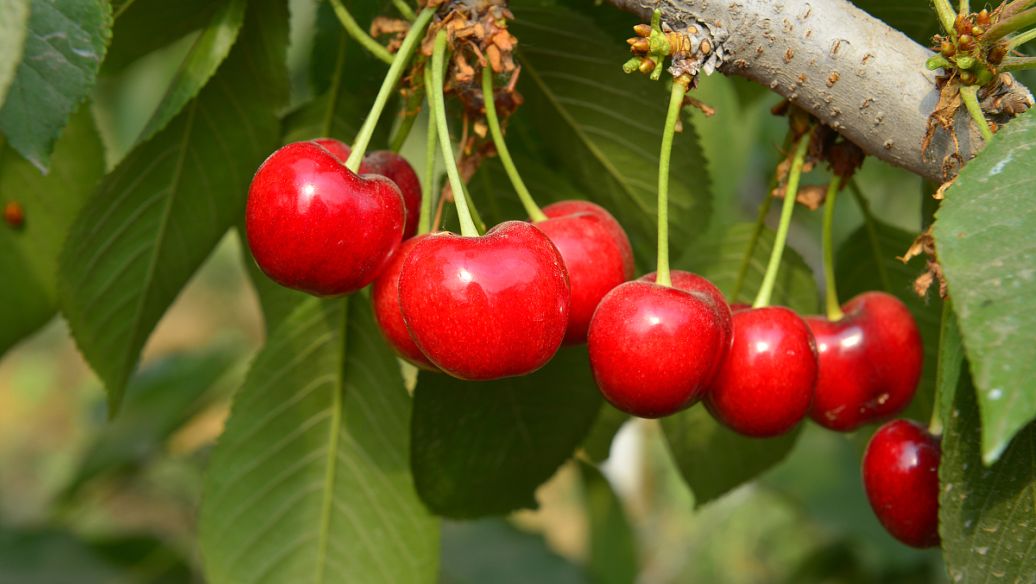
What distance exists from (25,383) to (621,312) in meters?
9.18

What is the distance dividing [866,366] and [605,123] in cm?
44

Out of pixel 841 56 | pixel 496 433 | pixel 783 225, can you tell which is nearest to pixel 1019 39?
pixel 841 56

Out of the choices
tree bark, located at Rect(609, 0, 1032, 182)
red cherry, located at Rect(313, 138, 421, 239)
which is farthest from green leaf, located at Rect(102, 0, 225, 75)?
tree bark, located at Rect(609, 0, 1032, 182)

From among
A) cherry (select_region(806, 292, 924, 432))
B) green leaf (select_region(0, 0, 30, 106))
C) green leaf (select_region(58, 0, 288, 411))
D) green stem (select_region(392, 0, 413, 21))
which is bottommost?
green leaf (select_region(58, 0, 288, 411))

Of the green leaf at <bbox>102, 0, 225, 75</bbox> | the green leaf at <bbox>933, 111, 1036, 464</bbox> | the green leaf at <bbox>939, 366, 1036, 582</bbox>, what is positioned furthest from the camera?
the green leaf at <bbox>102, 0, 225, 75</bbox>

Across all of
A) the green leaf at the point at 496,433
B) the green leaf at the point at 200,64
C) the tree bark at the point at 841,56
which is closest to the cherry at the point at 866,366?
the tree bark at the point at 841,56

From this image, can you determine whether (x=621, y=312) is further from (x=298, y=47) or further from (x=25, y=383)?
(x=25, y=383)

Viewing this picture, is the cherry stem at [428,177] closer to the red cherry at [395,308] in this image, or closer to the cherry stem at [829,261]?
the red cherry at [395,308]

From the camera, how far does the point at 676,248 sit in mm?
1392

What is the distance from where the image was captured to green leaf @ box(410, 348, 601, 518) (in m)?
1.33

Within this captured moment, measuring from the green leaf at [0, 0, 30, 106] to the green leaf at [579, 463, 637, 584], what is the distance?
5.14 feet

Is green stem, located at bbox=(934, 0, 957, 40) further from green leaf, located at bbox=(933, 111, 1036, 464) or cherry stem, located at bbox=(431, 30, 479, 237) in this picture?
cherry stem, located at bbox=(431, 30, 479, 237)

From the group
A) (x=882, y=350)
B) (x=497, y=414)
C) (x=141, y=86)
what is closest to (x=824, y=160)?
(x=882, y=350)

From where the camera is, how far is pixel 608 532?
7.16 feet
